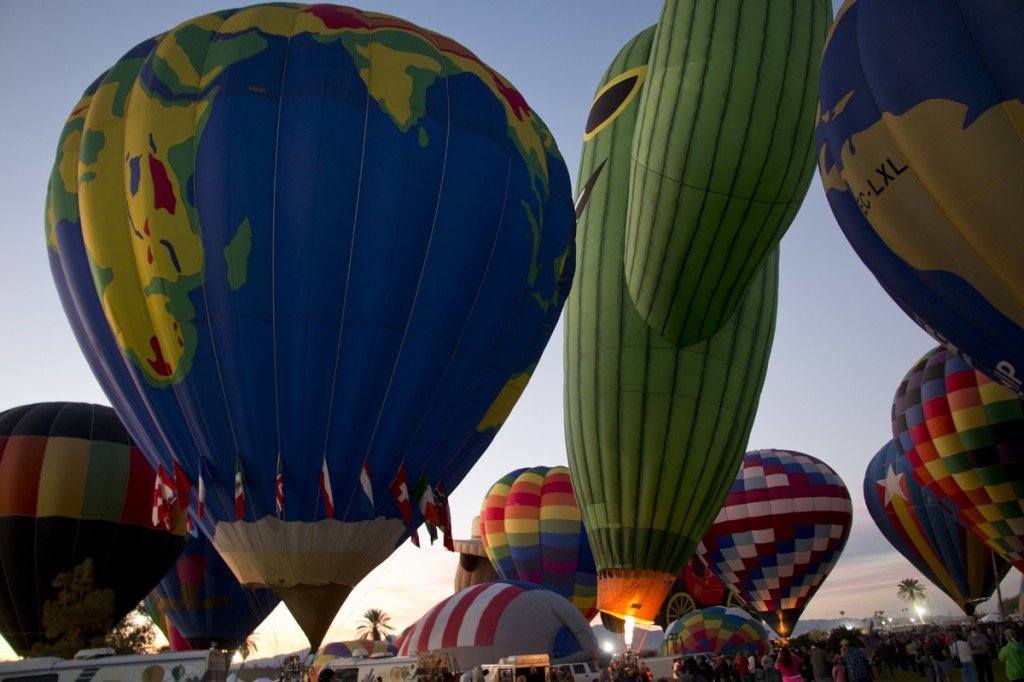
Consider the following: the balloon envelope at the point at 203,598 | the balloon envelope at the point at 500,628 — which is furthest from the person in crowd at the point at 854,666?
the balloon envelope at the point at 203,598

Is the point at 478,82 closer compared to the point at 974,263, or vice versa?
the point at 974,263

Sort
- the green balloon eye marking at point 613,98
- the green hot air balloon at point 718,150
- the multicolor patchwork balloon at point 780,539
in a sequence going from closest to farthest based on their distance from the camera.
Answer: the green hot air balloon at point 718,150, the green balloon eye marking at point 613,98, the multicolor patchwork balloon at point 780,539

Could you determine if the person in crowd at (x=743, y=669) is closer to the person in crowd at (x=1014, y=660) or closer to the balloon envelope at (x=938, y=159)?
the person in crowd at (x=1014, y=660)

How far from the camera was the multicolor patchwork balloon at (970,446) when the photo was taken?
15.7 m

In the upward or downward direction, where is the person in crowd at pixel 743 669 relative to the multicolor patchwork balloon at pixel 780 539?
downward

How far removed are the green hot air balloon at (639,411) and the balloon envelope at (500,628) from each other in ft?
8.16

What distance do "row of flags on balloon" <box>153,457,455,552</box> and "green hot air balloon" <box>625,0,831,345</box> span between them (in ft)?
18.5

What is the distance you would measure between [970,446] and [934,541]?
9416 mm

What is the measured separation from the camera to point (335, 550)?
8.36 meters

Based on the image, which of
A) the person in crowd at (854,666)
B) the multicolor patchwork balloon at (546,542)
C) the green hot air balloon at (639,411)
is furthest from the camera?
the multicolor patchwork balloon at (546,542)

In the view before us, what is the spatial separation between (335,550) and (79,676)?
3.56m

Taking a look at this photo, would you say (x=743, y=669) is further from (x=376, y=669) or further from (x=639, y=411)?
(x=376, y=669)

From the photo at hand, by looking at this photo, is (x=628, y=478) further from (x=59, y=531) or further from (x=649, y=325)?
(x=59, y=531)

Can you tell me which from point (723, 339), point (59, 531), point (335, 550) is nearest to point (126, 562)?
point (59, 531)
